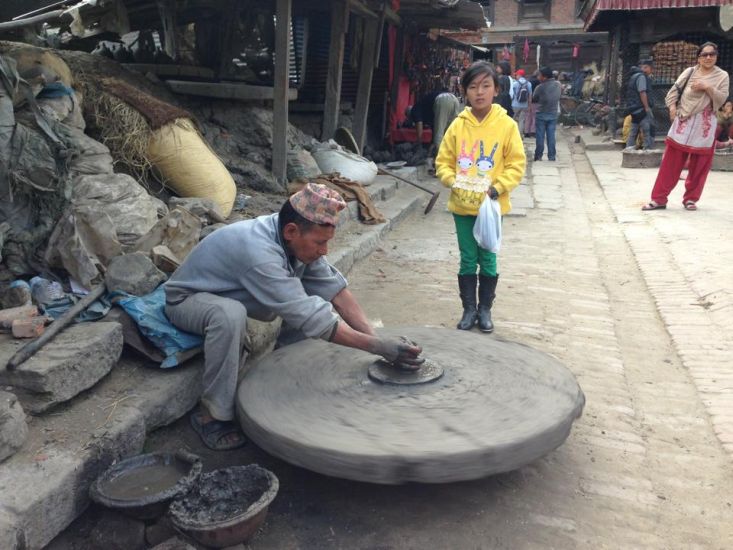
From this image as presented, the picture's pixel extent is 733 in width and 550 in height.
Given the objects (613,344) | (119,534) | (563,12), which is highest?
(563,12)

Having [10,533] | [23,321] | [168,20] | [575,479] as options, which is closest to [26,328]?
[23,321]

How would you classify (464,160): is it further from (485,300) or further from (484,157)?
(485,300)

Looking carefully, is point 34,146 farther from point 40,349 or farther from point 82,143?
point 40,349

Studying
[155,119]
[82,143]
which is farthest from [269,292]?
[155,119]

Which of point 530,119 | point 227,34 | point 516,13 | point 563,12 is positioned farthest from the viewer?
point 516,13

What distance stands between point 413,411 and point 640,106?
12865 mm

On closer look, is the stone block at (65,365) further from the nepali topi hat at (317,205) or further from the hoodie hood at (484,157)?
the hoodie hood at (484,157)

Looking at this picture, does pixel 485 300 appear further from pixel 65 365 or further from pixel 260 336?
pixel 65 365

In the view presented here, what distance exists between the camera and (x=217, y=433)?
3066 mm

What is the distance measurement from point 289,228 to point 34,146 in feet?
5.91

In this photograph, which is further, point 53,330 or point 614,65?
point 614,65

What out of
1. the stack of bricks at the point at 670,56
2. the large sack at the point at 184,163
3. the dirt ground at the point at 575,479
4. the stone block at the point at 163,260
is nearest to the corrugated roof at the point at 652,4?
the stack of bricks at the point at 670,56

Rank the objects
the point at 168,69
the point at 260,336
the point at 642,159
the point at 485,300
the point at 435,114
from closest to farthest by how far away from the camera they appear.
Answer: the point at 260,336 < the point at 485,300 < the point at 168,69 < the point at 435,114 < the point at 642,159

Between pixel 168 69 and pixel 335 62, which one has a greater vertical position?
pixel 335 62
